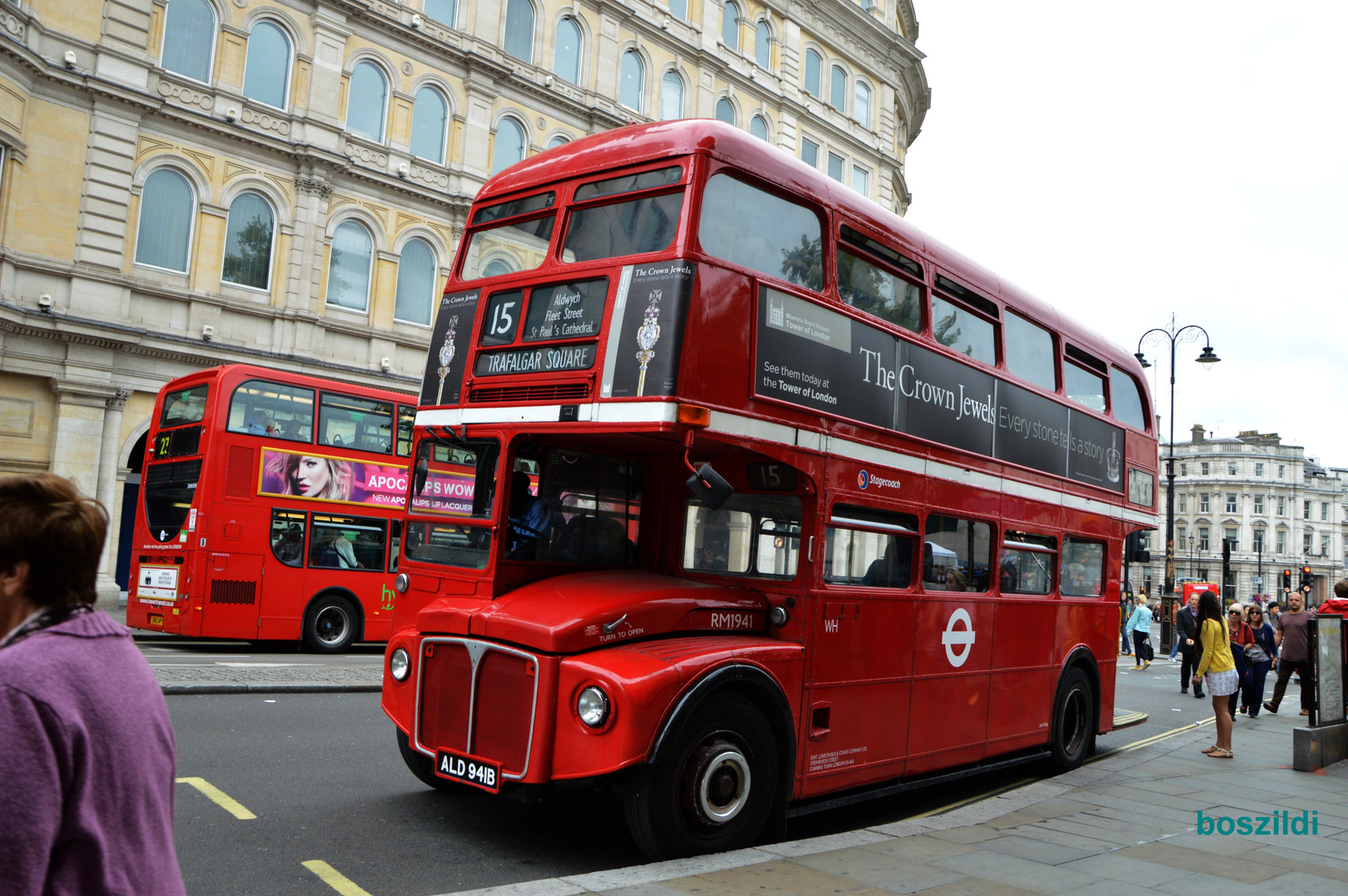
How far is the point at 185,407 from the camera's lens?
15.2 meters

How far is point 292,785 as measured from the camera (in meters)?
7.20

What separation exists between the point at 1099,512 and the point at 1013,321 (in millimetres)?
2608

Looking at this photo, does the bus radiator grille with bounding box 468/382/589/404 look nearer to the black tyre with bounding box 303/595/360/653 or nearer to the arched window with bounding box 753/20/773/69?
the black tyre with bounding box 303/595/360/653

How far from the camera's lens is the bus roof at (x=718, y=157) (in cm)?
640

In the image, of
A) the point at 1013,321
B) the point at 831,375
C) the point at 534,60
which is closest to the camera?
the point at 831,375

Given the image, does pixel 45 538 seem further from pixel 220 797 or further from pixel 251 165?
pixel 251 165

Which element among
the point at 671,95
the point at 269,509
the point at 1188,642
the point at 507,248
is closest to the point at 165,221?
the point at 269,509

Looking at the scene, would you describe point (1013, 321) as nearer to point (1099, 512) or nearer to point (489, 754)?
point (1099, 512)

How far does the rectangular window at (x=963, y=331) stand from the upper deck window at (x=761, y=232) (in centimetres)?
161

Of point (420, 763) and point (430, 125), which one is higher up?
point (430, 125)

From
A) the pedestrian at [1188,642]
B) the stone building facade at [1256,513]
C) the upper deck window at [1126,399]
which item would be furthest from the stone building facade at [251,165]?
the stone building facade at [1256,513]

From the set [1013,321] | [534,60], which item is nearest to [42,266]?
[534,60]

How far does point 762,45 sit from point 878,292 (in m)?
29.1

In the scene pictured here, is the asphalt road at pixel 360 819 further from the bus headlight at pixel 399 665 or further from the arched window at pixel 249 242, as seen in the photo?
the arched window at pixel 249 242
